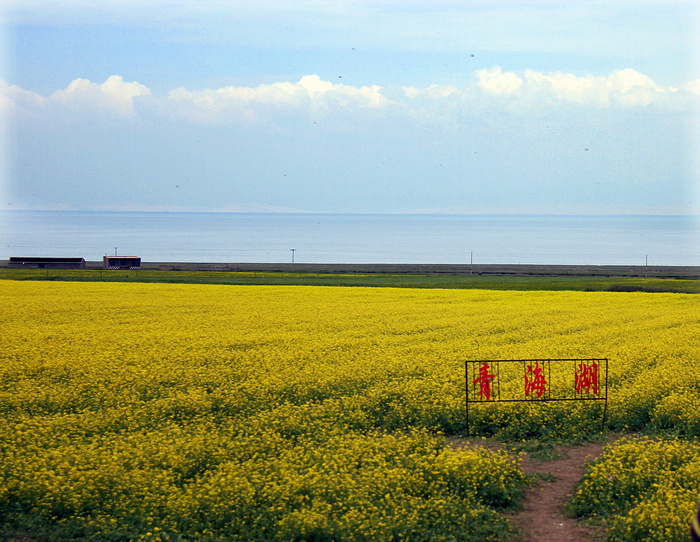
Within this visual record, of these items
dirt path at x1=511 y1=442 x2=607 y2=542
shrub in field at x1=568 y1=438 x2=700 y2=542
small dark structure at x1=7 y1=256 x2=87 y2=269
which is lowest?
dirt path at x1=511 y1=442 x2=607 y2=542

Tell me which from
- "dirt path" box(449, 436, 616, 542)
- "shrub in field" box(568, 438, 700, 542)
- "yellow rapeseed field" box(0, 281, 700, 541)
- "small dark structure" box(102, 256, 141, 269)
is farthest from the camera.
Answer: "small dark structure" box(102, 256, 141, 269)

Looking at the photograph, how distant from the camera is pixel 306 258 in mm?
146125

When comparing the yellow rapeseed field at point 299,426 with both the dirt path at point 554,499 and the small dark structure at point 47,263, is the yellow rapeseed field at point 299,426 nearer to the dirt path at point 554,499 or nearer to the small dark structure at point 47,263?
the dirt path at point 554,499

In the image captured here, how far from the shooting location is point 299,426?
43.5 feet

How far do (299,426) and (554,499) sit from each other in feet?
16.2

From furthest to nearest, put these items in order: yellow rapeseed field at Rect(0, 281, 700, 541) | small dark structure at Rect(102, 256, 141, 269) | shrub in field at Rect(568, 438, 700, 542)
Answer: small dark structure at Rect(102, 256, 141, 269) < yellow rapeseed field at Rect(0, 281, 700, 541) < shrub in field at Rect(568, 438, 700, 542)

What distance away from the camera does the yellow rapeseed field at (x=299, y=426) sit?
31.1 feet

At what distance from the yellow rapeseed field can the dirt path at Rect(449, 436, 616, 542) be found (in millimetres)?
312

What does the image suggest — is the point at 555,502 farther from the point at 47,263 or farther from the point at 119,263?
the point at 47,263

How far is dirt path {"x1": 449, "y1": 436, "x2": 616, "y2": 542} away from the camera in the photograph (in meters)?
9.36

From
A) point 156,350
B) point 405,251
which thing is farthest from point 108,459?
point 405,251

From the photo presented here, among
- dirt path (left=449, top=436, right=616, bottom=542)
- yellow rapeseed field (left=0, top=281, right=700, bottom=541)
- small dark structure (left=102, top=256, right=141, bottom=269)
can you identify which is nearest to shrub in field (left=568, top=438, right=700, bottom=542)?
yellow rapeseed field (left=0, top=281, right=700, bottom=541)

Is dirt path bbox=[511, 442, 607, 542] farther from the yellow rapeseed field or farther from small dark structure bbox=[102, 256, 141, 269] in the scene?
small dark structure bbox=[102, 256, 141, 269]

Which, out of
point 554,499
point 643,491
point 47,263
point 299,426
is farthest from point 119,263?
point 643,491
